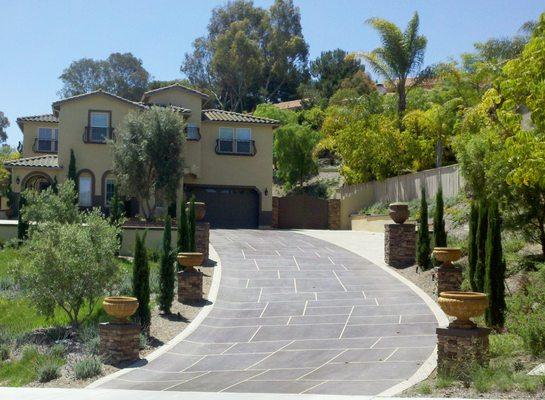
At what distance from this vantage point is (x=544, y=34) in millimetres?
13648

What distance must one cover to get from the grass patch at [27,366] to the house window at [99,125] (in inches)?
918

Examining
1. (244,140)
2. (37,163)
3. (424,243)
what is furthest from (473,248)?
(37,163)

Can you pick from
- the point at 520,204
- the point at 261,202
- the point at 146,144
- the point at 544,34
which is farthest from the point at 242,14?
the point at 544,34

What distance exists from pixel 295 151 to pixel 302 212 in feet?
22.7

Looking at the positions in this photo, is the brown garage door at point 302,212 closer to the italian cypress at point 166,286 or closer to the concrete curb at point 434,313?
the concrete curb at point 434,313

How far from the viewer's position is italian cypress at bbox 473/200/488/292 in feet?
56.6

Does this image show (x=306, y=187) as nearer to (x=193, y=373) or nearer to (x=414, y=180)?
(x=414, y=180)

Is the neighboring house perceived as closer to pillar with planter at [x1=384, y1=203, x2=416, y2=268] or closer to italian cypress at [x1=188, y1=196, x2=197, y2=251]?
italian cypress at [x1=188, y1=196, x2=197, y2=251]

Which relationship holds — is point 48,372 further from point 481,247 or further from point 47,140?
point 47,140

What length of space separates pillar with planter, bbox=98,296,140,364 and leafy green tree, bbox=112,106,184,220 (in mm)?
18566

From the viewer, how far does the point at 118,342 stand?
1584 centimetres

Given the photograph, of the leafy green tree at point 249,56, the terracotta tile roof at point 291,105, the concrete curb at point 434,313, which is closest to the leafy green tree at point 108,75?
the leafy green tree at point 249,56

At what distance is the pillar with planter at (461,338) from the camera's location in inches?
503

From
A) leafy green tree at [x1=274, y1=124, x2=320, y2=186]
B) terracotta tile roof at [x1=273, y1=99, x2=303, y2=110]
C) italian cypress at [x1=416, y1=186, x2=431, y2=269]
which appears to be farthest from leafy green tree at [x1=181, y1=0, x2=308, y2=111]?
italian cypress at [x1=416, y1=186, x2=431, y2=269]
